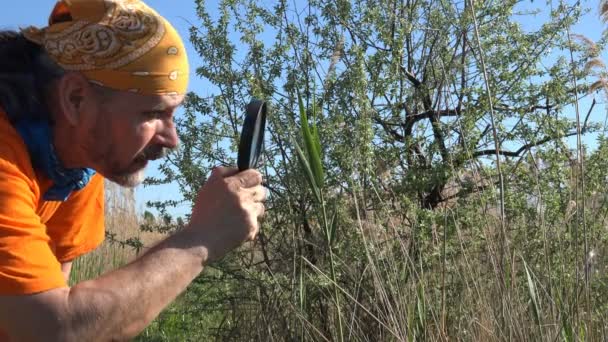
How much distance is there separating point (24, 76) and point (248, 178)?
0.65 m

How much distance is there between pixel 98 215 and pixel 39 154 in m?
0.61

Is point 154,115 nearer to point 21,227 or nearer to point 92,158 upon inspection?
point 92,158

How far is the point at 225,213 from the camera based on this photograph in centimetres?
178

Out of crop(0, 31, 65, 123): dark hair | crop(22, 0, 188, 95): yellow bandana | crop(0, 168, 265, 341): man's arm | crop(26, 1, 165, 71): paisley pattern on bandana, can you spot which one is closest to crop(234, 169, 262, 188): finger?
crop(0, 168, 265, 341): man's arm

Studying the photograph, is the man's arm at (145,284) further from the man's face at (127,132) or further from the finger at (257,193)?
the man's face at (127,132)

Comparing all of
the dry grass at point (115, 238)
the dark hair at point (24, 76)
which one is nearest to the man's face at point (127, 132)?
the dark hair at point (24, 76)

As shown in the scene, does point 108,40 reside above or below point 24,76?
above

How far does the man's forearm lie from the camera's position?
1.59 meters

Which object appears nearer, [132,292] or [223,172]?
[132,292]

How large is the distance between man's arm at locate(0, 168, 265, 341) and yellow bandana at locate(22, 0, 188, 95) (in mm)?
302

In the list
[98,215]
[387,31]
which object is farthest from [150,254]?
[387,31]

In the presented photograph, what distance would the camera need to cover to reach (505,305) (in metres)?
2.67

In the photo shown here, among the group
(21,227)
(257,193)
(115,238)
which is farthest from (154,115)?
(115,238)

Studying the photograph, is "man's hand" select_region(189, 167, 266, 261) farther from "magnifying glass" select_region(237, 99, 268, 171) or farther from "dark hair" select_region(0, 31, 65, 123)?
"dark hair" select_region(0, 31, 65, 123)
